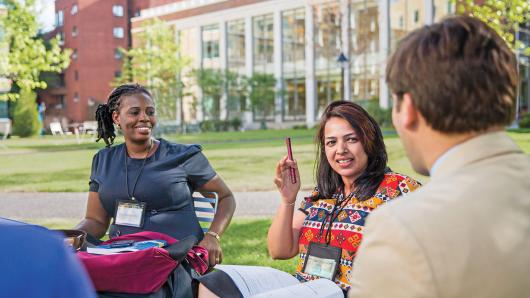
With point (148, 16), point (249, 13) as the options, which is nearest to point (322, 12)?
point (249, 13)

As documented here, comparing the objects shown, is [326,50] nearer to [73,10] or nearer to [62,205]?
[73,10]

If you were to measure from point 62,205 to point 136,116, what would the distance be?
21.2 feet

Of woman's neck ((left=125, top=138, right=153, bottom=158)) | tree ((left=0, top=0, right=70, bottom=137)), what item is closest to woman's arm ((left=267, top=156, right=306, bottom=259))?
woman's neck ((left=125, top=138, right=153, bottom=158))

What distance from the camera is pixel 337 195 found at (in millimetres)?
3043

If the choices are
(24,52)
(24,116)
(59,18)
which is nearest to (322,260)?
(24,52)

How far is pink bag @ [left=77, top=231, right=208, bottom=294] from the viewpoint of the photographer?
2.73 m

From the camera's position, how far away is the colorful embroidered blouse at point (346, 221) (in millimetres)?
2742

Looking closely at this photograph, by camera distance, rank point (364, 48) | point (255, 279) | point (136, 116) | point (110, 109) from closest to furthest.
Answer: point (255, 279)
point (136, 116)
point (110, 109)
point (364, 48)

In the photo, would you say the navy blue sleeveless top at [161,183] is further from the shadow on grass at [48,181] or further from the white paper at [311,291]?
the shadow on grass at [48,181]

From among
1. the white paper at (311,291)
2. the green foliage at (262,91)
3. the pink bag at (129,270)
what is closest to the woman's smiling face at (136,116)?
the pink bag at (129,270)

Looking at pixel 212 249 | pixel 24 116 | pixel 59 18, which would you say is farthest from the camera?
pixel 59 18

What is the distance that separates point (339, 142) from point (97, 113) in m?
1.93

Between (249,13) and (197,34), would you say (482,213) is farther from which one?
(197,34)

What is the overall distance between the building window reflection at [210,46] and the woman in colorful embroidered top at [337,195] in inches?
1953
